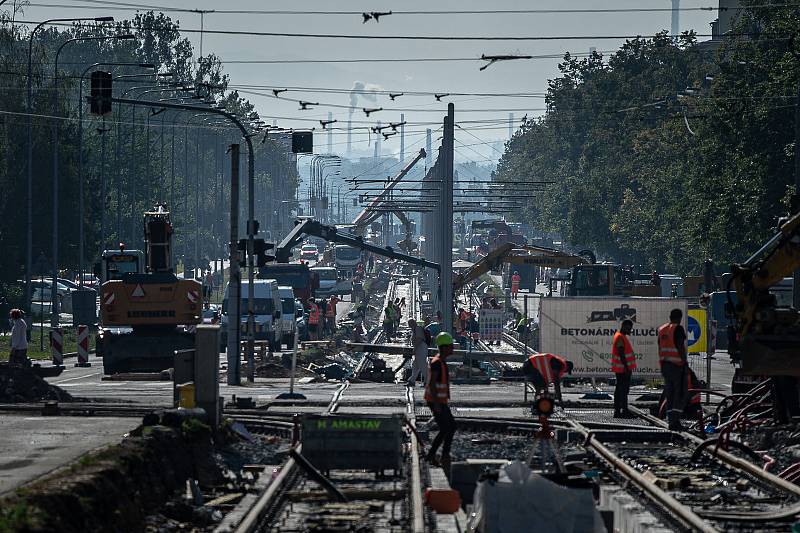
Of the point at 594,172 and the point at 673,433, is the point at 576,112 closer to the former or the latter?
the point at 594,172

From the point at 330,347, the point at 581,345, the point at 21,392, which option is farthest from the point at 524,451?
the point at 330,347

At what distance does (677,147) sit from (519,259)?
20676mm

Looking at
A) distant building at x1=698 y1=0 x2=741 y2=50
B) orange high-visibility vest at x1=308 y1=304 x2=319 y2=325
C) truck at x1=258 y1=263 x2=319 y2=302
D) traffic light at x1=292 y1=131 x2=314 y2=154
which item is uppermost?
distant building at x1=698 y1=0 x2=741 y2=50

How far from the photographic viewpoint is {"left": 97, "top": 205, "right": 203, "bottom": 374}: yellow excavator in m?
37.7

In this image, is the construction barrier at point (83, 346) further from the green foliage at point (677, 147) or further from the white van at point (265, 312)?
the green foliage at point (677, 147)

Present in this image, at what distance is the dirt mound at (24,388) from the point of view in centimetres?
2912

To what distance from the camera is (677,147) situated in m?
85.2

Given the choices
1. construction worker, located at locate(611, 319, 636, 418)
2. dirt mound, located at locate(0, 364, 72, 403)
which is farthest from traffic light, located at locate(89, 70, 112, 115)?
construction worker, located at locate(611, 319, 636, 418)

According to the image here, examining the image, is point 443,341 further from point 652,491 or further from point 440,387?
point 652,491

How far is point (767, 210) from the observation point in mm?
57312

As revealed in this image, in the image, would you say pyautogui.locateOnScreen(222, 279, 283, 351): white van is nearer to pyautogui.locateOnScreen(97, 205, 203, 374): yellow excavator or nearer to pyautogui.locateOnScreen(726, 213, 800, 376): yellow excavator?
pyautogui.locateOnScreen(97, 205, 203, 374): yellow excavator

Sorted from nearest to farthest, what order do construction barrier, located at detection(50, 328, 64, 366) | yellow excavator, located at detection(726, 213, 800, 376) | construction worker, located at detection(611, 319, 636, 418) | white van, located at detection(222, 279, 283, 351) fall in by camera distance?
yellow excavator, located at detection(726, 213, 800, 376) → construction worker, located at detection(611, 319, 636, 418) → construction barrier, located at detection(50, 328, 64, 366) → white van, located at detection(222, 279, 283, 351)

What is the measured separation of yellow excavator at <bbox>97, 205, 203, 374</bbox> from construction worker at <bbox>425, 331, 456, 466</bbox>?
19.0 metres

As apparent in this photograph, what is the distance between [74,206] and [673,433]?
52365 millimetres
